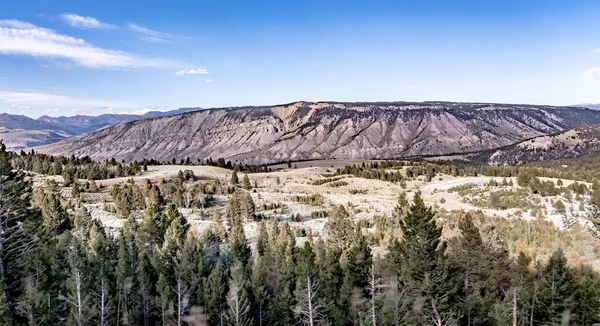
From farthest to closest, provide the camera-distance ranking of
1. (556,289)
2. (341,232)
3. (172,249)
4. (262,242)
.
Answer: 1. (262,242)
2. (341,232)
3. (172,249)
4. (556,289)

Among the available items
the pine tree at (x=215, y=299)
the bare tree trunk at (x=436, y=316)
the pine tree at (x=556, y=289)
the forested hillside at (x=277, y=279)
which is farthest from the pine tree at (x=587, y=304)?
the pine tree at (x=215, y=299)

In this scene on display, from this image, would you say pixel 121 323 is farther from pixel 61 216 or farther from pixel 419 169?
pixel 419 169

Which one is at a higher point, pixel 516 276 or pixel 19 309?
pixel 19 309

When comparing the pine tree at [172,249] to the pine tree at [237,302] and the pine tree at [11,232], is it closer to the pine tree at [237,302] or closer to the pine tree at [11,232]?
the pine tree at [237,302]

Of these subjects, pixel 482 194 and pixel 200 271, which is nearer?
pixel 200 271

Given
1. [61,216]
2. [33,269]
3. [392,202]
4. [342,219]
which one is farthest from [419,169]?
[33,269]

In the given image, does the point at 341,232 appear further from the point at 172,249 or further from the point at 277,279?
the point at 172,249

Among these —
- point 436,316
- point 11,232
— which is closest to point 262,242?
point 436,316

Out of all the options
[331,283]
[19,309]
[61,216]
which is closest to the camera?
[19,309]
